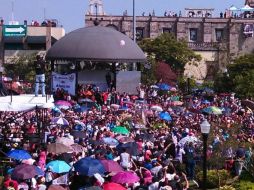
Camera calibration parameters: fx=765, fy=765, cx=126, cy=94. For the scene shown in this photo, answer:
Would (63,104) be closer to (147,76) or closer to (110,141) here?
(110,141)

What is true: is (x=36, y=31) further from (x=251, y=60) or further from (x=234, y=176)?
(x=234, y=176)

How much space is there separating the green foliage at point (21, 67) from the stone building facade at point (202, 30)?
11.8 metres

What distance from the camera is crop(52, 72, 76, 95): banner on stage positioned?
40.7m

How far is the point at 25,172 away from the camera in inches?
826

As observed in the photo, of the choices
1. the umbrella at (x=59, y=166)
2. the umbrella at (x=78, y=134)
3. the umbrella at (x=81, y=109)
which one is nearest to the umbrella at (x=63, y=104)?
the umbrella at (x=81, y=109)

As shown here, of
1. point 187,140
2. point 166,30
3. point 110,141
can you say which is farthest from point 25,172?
point 166,30

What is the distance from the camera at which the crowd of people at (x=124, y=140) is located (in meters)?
21.5

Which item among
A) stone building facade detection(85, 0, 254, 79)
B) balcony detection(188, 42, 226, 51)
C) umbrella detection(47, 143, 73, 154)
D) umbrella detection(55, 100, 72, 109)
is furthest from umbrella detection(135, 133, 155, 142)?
balcony detection(188, 42, 226, 51)

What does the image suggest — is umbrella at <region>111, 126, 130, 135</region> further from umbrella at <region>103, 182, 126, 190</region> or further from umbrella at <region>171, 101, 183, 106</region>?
umbrella at <region>171, 101, 183, 106</region>

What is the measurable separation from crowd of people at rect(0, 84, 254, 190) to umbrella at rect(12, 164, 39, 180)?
93 mm

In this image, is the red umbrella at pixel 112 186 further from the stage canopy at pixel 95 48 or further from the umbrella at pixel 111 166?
the stage canopy at pixel 95 48

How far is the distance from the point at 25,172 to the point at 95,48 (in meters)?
26.2

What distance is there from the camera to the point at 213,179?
25.9 meters

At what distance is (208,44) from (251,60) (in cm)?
2180
